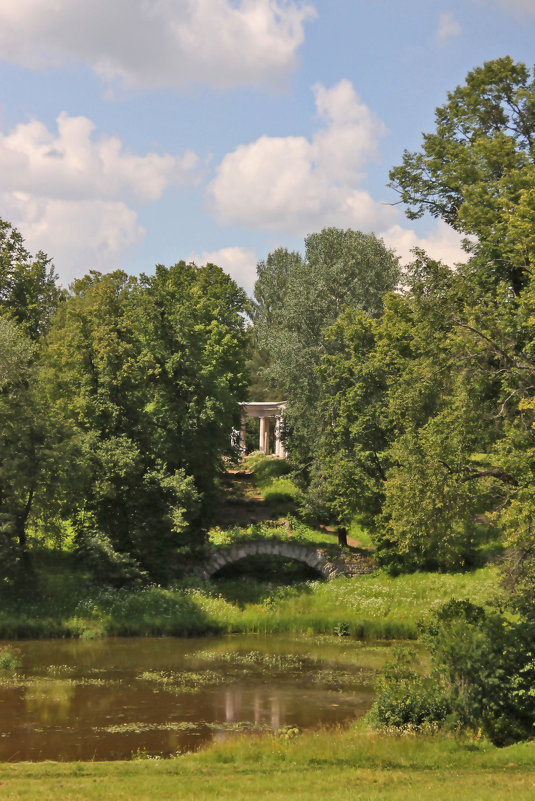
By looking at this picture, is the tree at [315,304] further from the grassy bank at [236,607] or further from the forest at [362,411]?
the grassy bank at [236,607]

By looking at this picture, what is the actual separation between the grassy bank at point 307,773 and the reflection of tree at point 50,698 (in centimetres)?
614

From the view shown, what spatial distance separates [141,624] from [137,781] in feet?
70.7

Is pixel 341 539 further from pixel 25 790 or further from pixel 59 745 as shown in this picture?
pixel 25 790

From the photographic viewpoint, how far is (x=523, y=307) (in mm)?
23875

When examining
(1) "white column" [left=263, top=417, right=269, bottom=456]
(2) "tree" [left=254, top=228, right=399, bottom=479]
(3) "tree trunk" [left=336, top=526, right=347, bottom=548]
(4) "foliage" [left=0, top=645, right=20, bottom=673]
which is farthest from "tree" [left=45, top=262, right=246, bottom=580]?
(1) "white column" [left=263, top=417, right=269, bottom=456]

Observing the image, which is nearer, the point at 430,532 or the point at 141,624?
the point at 430,532

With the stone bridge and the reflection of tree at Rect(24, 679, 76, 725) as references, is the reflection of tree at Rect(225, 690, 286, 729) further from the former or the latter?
the stone bridge

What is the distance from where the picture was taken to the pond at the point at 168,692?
2223 centimetres

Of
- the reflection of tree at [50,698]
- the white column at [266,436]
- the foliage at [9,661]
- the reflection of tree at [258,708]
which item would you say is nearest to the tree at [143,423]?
the foliage at [9,661]

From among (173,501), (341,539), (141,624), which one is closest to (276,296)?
(341,539)

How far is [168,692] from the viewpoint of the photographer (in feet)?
90.7

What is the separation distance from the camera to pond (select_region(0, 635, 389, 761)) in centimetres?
2223

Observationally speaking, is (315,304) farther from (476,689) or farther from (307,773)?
(307,773)

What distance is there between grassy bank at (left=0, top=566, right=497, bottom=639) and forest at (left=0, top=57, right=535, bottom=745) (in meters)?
1.14
